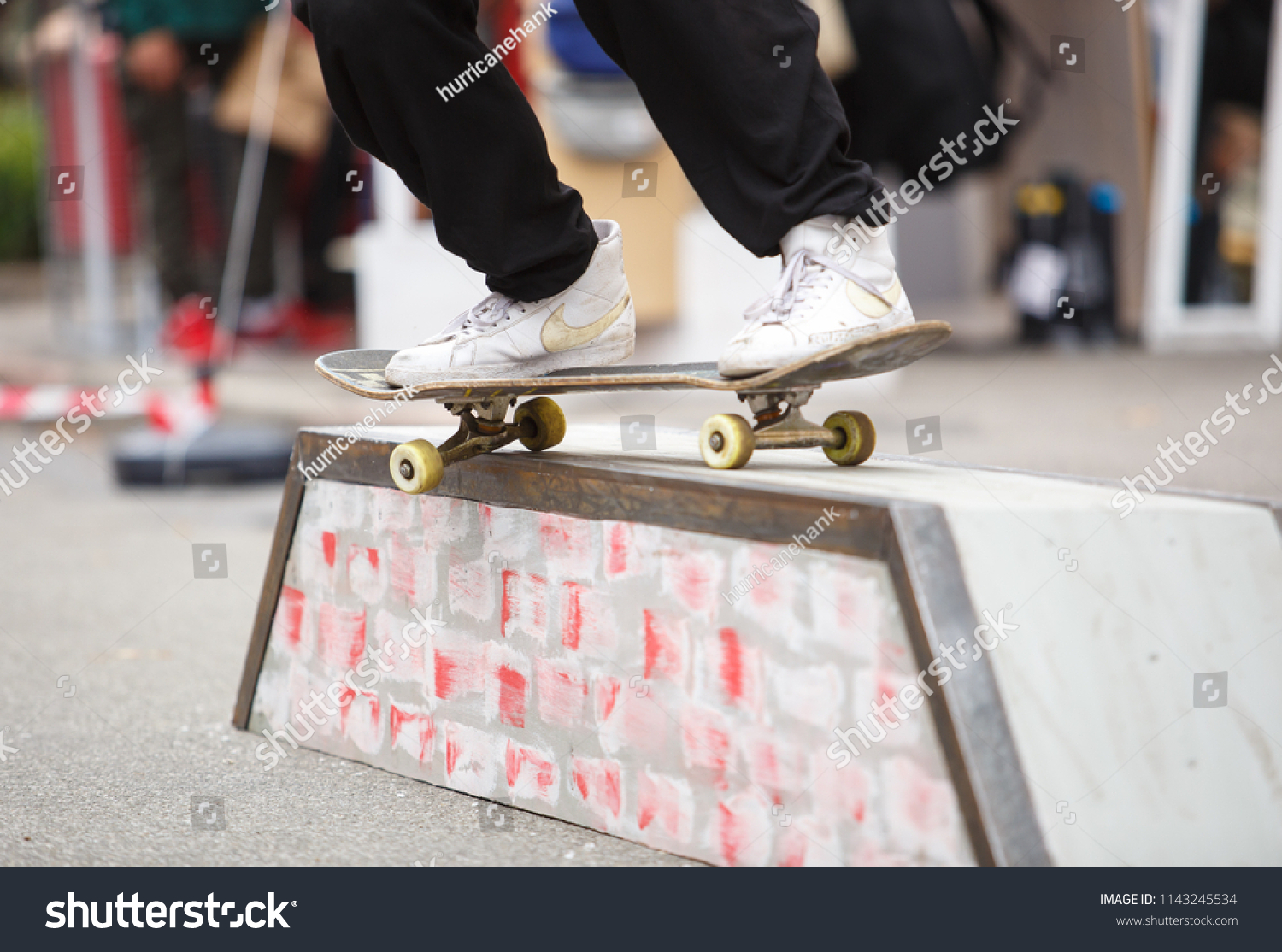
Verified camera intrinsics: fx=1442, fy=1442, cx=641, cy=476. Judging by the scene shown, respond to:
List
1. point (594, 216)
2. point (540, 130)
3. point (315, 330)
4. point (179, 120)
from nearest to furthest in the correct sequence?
point (540, 130)
point (594, 216)
point (179, 120)
point (315, 330)

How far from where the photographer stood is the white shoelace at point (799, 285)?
1979 millimetres

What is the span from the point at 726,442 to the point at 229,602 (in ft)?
7.19

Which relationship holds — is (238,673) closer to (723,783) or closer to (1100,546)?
Result: (723,783)

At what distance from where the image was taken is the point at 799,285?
2.00m

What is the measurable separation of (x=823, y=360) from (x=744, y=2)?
1.70 ft

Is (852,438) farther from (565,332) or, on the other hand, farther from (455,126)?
(455,126)

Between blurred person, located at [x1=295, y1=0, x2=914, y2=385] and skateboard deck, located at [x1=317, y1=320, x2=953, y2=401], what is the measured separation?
3 cm

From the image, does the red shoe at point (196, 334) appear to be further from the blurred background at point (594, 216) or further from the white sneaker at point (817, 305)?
the white sneaker at point (817, 305)

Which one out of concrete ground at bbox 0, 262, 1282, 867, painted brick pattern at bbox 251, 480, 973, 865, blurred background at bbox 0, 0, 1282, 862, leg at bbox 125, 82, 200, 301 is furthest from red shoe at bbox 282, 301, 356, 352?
painted brick pattern at bbox 251, 480, 973, 865

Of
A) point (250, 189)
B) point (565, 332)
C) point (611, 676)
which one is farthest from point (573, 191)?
point (250, 189)

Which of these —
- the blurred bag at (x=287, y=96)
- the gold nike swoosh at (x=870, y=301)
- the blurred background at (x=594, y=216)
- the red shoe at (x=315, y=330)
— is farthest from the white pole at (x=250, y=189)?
the gold nike swoosh at (x=870, y=301)

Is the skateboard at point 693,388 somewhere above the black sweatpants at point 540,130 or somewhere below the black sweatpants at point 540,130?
below

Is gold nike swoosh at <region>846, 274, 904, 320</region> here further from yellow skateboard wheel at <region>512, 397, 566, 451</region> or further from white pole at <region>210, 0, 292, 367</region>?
white pole at <region>210, 0, 292, 367</region>

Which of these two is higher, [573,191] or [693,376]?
[573,191]
